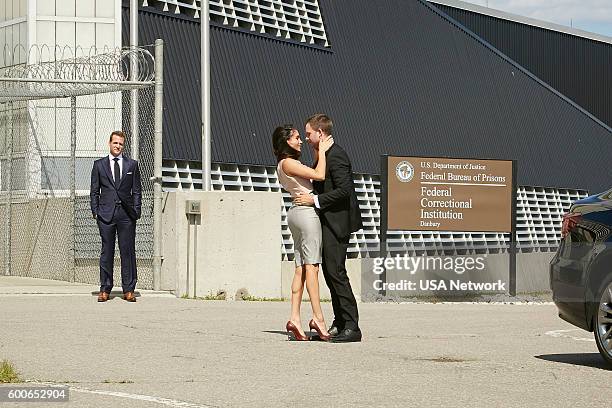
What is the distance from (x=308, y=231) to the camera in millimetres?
11359

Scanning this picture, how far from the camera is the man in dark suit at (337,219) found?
11.3 meters

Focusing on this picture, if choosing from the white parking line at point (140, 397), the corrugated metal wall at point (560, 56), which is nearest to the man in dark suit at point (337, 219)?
the white parking line at point (140, 397)

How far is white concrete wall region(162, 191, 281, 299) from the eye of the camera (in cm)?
1705

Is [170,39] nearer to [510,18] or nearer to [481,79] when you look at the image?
[481,79]

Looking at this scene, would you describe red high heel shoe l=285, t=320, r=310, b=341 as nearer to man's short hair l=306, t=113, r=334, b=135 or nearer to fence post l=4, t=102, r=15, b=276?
man's short hair l=306, t=113, r=334, b=135

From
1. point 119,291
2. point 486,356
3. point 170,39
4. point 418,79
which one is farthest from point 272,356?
point 418,79

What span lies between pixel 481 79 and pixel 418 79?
3.43 meters

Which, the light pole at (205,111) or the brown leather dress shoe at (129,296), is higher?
the light pole at (205,111)

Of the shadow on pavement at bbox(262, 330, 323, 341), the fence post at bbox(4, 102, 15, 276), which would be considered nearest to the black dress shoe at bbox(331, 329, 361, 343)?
the shadow on pavement at bbox(262, 330, 323, 341)

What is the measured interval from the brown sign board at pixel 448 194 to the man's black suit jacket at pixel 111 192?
629 cm

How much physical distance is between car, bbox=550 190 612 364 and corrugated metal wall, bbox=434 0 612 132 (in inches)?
1376

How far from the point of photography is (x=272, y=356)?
10.1m

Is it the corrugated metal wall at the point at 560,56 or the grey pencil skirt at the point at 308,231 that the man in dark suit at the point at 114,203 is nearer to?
the grey pencil skirt at the point at 308,231

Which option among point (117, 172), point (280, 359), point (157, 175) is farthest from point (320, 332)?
point (157, 175)
